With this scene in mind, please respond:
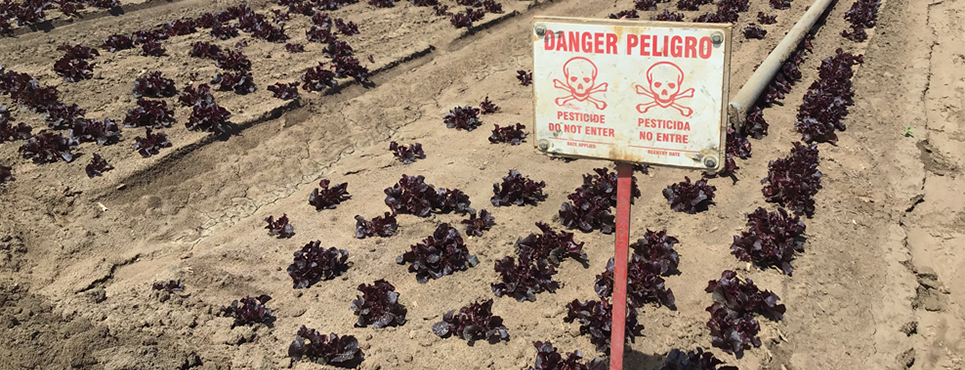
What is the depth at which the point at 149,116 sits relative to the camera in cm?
1060

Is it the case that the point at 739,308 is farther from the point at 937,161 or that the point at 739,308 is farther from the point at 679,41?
the point at 937,161

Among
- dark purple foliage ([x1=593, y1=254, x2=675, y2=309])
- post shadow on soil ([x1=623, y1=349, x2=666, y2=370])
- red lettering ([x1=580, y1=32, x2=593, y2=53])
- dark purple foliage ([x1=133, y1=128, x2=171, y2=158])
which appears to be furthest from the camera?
dark purple foliage ([x1=133, y1=128, x2=171, y2=158])

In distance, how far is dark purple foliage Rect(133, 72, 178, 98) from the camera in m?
11.3

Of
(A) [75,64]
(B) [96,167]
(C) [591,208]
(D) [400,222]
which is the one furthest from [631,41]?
(A) [75,64]

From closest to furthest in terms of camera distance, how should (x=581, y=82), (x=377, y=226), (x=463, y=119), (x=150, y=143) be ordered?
(x=581, y=82) < (x=377, y=226) < (x=150, y=143) < (x=463, y=119)

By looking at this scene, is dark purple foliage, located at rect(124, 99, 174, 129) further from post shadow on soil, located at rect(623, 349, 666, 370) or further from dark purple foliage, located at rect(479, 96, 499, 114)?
post shadow on soil, located at rect(623, 349, 666, 370)

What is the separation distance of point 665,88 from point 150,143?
27.2ft

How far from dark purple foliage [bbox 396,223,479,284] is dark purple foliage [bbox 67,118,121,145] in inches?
216

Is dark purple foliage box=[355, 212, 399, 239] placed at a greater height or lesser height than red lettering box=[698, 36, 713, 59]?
lesser

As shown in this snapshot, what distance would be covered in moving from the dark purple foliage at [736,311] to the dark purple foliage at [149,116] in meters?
8.50

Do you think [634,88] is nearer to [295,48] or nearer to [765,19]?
[295,48]

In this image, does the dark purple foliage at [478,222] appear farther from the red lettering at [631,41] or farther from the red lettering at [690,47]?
the red lettering at [690,47]

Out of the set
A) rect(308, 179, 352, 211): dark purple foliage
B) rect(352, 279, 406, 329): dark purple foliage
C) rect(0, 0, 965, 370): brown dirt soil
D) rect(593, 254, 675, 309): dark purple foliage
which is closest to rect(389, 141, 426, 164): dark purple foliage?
rect(0, 0, 965, 370): brown dirt soil

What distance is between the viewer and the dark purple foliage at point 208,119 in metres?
10.6
